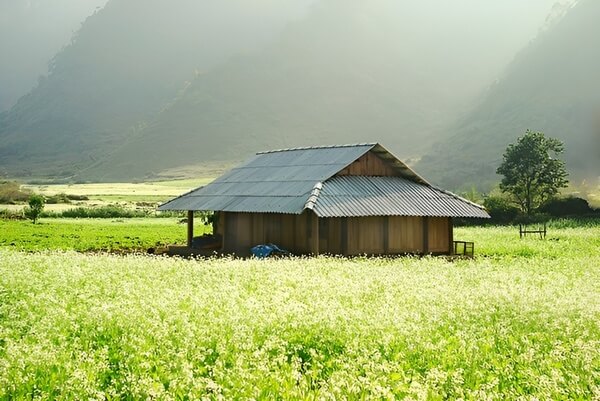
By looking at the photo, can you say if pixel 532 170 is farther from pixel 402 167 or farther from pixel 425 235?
pixel 425 235

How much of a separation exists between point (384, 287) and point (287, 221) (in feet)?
58.6

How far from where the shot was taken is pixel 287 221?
3509 centimetres

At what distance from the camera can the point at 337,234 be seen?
A: 111 feet

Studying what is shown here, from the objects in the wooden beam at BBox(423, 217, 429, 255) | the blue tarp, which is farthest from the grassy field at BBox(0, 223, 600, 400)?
the wooden beam at BBox(423, 217, 429, 255)

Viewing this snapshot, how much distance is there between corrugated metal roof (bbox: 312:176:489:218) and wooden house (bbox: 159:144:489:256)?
0.18ft

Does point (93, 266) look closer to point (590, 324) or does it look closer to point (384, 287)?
point (384, 287)

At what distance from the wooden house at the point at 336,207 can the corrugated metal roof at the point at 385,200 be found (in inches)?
2.1

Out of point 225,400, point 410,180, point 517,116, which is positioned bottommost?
point 225,400

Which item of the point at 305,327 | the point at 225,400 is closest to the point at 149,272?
the point at 305,327

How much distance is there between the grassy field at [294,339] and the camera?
28.6 ft

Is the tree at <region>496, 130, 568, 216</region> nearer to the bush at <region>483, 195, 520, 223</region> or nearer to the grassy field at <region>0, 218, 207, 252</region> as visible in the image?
the bush at <region>483, 195, 520, 223</region>

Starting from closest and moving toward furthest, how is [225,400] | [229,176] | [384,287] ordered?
1. [225,400]
2. [384,287]
3. [229,176]

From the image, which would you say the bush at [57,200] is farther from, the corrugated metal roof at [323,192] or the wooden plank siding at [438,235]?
the wooden plank siding at [438,235]

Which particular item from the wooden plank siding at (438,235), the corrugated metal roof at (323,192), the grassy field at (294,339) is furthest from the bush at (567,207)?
the grassy field at (294,339)
